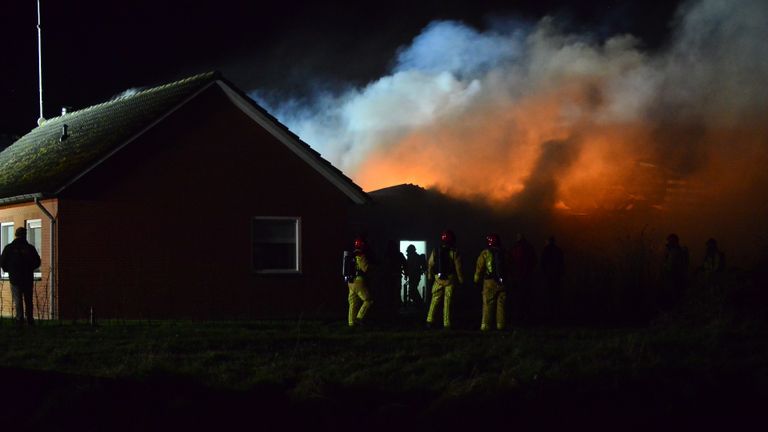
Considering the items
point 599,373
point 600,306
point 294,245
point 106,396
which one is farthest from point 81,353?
point 600,306

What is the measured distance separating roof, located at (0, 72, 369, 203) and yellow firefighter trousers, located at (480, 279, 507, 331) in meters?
5.92

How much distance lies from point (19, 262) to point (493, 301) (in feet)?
27.6

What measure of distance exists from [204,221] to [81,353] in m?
7.39

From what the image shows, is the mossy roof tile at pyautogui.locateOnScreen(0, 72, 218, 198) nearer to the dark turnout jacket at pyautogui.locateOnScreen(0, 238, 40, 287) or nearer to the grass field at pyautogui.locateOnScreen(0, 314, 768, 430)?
the dark turnout jacket at pyautogui.locateOnScreen(0, 238, 40, 287)

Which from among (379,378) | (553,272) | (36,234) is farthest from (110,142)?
(379,378)

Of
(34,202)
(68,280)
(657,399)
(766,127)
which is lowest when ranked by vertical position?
(657,399)

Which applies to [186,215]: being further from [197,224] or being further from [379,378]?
[379,378]

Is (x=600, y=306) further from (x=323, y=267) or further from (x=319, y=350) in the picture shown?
(x=319, y=350)

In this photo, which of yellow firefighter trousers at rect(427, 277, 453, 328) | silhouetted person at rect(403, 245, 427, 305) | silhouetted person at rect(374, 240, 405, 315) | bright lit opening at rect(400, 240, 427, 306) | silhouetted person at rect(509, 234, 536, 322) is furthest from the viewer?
silhouetted person at rect(403, 245, 427, 305)

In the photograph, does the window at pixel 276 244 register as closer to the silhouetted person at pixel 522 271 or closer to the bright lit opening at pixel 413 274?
the bright lit opening at pixel 413 274

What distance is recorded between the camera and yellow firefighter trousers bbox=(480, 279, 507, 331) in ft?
55.7

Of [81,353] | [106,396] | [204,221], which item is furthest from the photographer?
[204,221]

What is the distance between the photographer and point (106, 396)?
11.0 metres

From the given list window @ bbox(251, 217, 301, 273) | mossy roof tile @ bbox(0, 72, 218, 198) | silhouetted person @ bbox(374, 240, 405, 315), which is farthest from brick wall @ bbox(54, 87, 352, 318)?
silhouetted person @ bbox(374, 240, 405, 315)
